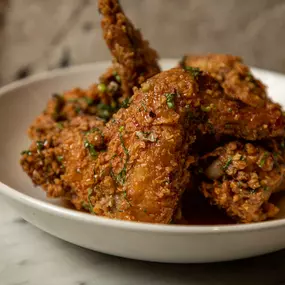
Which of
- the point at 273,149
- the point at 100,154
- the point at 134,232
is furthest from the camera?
the point at 273,149

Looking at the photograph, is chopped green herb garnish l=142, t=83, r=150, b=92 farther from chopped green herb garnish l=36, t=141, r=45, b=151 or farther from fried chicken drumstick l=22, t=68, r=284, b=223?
chopped green herb garnish l=36, t=141, r=45, b=151

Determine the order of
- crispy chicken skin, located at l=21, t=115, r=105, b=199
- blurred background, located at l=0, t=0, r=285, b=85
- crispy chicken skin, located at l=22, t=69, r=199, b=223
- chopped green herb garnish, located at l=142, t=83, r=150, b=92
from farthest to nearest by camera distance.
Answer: blurred background, located at l=0, t=0, r=285, b=85
crispy chicken skin, located at l=21, t=115, r=105, b=199
chopped green herb garnish, located at l=142, t=83, r=150, b=92
crispy chicken skin, located at l=22, t=69, r=199, b=223

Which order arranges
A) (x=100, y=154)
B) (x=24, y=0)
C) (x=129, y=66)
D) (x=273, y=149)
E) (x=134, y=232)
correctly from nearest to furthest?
1. (x=134, y=232)
2. (x=100, y=154)
3. (x=273, y=149)
4. (x=129, y=66)
5. (x=24, y=0)

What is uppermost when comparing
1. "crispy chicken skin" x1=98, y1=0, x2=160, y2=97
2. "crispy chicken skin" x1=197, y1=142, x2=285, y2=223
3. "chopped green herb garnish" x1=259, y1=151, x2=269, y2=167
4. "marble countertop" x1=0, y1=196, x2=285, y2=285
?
"crispy chicken skin" x1=98, y1=0, x2=160, y2=97

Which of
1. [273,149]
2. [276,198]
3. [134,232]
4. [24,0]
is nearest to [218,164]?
[273,149]

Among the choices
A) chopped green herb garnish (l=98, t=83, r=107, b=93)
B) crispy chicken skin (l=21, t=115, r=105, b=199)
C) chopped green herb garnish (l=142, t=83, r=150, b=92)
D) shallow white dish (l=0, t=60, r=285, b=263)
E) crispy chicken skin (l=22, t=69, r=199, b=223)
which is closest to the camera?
shallow white dish (l=0, t=60, r=285, b=263)

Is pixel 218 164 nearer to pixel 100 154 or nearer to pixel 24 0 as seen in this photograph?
pixel 100 154

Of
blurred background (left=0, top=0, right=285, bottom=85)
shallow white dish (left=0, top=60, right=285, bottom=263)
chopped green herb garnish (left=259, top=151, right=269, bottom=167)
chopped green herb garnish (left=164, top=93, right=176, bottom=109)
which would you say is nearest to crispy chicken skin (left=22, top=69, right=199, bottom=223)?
chopped green herb garnish (left=164, top=93, right=176, bottom=109)
